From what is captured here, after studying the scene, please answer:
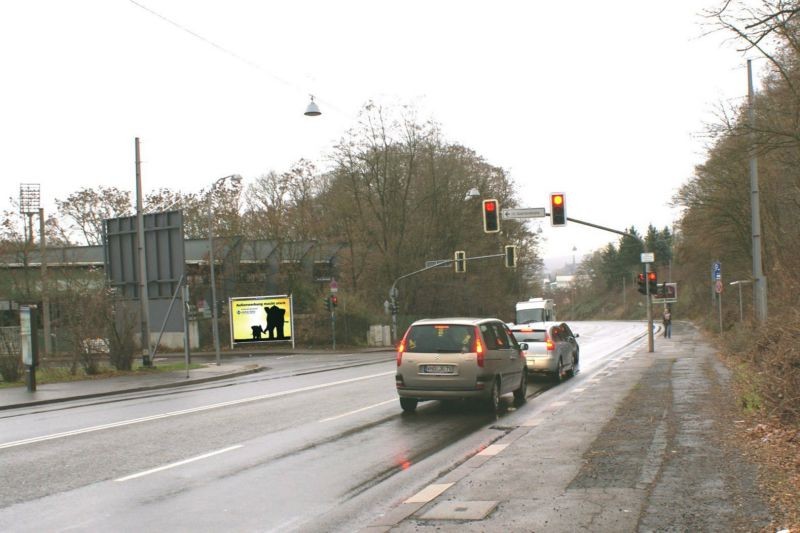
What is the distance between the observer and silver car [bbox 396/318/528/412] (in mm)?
12977

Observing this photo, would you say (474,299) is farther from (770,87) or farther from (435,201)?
(770,87)

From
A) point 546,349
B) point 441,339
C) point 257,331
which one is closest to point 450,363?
point 441,339

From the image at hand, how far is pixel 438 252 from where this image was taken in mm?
55375

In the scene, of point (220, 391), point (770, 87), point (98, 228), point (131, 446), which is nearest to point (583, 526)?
point (131, 446)

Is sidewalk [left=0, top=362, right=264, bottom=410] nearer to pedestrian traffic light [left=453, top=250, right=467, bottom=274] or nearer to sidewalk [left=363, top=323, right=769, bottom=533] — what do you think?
sidewalk [left=363, top=323, right=769, bottom=533]

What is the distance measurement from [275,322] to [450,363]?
36368 millimetres

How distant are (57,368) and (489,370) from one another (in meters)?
20.2

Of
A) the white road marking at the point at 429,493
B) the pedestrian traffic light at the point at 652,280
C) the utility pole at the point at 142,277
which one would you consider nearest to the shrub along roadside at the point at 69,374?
the utility pole at the point at 142,277

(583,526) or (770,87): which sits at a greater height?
(770,87)

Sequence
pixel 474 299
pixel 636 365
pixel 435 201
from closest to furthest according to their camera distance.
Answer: pixel 636 365 → pixel 435 201 → pixel 474 299

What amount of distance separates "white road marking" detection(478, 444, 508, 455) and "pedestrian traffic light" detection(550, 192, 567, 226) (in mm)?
16379

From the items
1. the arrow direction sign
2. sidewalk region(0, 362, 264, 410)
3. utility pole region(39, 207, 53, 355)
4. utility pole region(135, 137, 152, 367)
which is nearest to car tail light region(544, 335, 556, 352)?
the arrow direction sign

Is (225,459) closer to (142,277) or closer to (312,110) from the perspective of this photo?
(312,110)

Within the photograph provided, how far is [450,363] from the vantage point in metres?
13.0
